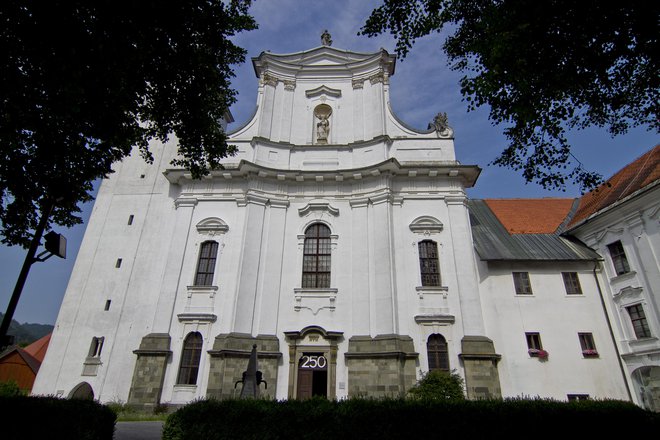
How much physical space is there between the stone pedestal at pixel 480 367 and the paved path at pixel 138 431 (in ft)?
36.2

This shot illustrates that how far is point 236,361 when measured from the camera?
1606 centimetres

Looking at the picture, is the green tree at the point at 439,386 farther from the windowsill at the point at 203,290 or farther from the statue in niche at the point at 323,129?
the statue in niche at the point at 323,129

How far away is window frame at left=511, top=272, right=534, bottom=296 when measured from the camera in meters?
18.3

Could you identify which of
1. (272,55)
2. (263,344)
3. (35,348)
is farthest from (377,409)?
(35,348)

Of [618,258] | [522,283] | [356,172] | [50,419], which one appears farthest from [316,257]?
[618,258]

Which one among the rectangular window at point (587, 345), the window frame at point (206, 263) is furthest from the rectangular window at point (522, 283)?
the window frame at point (206, 263)

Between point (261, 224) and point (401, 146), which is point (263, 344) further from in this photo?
point (401, 146)

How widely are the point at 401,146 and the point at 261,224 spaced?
8.02 metres

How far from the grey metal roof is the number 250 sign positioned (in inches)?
335

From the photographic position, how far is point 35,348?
110 ft

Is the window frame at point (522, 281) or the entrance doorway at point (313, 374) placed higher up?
the window frame at point (522, 281)

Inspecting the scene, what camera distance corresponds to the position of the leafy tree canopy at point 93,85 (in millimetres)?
6980

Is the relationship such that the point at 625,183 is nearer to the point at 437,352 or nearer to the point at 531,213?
the point at 531,213

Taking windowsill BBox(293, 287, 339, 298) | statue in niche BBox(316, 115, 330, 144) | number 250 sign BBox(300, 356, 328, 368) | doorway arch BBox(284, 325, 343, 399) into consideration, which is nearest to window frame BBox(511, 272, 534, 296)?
windowsill BBox(293, 287, 339, 298)
